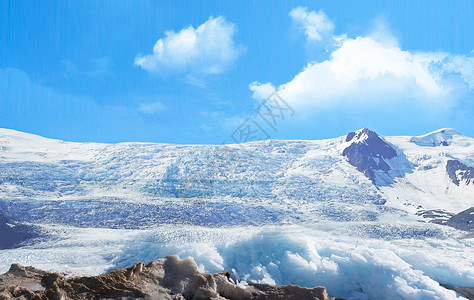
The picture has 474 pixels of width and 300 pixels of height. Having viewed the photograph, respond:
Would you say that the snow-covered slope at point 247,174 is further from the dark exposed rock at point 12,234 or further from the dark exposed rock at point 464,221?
the dark exposed rock at point 464,221

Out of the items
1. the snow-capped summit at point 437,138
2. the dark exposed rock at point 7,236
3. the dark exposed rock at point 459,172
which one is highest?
the snow-capped summit at point 437,138

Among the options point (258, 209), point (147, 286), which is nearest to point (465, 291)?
point (147, 286)

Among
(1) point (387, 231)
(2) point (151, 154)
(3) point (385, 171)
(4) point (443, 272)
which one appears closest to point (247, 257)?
(4) point (443, 272)

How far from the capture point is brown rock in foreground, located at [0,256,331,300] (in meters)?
4.81

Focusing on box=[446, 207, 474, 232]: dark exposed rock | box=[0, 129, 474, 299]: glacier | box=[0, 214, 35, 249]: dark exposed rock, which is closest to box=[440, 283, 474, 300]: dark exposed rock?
box=[0, 129, 474, 299]: glacier

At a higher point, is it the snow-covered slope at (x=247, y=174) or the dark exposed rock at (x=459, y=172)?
the dark exposed rock at (x=459, y=172)

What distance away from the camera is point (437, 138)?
7869 cm

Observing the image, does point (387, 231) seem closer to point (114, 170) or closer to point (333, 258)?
point (333, 258)

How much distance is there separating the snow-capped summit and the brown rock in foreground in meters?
80.8

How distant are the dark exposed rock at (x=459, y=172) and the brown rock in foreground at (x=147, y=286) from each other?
62834 millimetres

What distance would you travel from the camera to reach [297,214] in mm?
34844

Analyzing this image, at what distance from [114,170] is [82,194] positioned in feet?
29.4

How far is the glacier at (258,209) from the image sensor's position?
40.9 ft

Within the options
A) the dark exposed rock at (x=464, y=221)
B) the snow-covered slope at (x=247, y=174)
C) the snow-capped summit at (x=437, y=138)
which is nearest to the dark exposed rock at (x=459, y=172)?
the snow-covered slope at (x=247, y=174)
